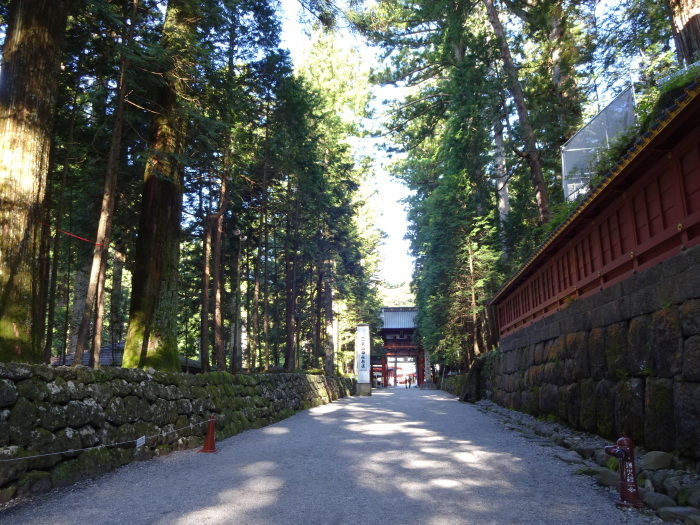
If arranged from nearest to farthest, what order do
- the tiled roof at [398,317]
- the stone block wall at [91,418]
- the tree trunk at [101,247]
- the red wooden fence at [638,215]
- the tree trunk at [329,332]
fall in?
the stone block wall at [91,418], the red wooden fence at [638,215], the tree trunk at [101,247], the tree trunk at [329,332], the tiled roof at [398,317]

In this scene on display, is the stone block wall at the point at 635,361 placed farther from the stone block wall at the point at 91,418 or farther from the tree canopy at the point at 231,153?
the stone block wall at the point at 91,418

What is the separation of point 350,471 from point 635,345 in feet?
11.1

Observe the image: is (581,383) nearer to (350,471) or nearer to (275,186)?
(350,471)

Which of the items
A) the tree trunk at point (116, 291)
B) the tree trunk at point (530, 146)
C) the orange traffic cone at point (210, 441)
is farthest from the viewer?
the tree trunk at point (116, 291)

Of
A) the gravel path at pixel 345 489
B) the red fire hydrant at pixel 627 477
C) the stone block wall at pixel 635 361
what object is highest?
the stone block wall at pixel 635 361

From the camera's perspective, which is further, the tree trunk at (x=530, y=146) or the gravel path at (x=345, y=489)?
the tree trunk at (x=530, y=146)

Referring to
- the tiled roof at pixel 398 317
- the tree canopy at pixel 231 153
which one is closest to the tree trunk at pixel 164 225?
the tree canopy at pixel 231 153

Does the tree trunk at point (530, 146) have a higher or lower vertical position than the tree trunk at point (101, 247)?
higher

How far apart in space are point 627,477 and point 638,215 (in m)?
3.11

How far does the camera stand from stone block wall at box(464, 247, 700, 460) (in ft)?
13.4

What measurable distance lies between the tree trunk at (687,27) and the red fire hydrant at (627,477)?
681cm

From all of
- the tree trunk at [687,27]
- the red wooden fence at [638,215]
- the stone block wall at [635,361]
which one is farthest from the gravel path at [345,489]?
the tree trunk at [687,27]

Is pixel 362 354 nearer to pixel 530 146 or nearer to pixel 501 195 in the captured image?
pixel 501 195

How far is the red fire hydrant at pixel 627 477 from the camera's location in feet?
11.7
